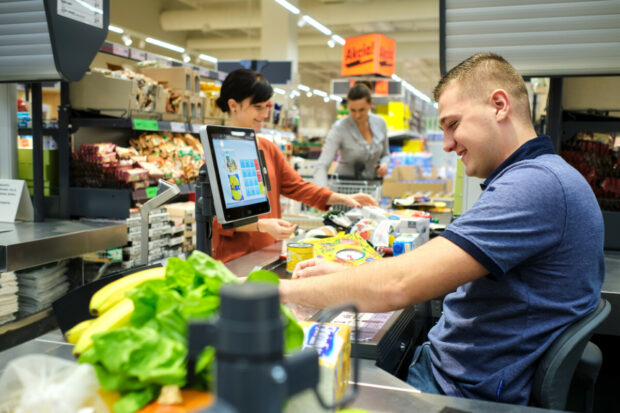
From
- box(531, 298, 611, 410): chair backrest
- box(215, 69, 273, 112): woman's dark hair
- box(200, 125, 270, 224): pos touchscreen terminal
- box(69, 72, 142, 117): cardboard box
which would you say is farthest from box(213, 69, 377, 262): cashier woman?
box(531, 298, 611, 410): chair backrest

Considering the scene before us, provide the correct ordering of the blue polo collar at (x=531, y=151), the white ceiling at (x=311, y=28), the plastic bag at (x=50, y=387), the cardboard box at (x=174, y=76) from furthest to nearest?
1. the white ceiling at (x=311, y=28)
2. the cardboard box at (x=174, y=76)
3. the blue polo collar at (x=531, y=151)
4. the plastic bag at (x=50, y=387)

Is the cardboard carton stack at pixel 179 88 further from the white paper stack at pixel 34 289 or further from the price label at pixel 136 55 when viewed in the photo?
the white paper stack at pixel 34 289

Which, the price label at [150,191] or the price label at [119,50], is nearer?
the price label at [150,191]

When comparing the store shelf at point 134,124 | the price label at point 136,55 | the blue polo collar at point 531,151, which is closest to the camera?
the blue polo collar at point 531,151

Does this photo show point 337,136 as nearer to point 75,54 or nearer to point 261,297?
point 75,54

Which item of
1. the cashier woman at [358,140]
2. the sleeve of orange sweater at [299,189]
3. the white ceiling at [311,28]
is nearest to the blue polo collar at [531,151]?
the sleeve of orange sweater at [299,189]

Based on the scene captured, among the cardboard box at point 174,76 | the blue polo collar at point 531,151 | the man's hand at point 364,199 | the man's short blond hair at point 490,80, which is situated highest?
the cardboard box at point 174,76

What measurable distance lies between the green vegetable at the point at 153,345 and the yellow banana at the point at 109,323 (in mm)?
106

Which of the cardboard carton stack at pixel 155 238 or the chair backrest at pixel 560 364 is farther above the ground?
the chair backrest at pixel 560 364

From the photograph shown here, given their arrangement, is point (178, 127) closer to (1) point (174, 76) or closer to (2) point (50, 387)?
(1) point (174, 76)

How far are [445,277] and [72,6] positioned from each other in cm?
265

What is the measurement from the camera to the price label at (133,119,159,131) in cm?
379

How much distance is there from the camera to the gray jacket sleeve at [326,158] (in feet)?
16.3

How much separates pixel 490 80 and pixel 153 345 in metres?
1.22
